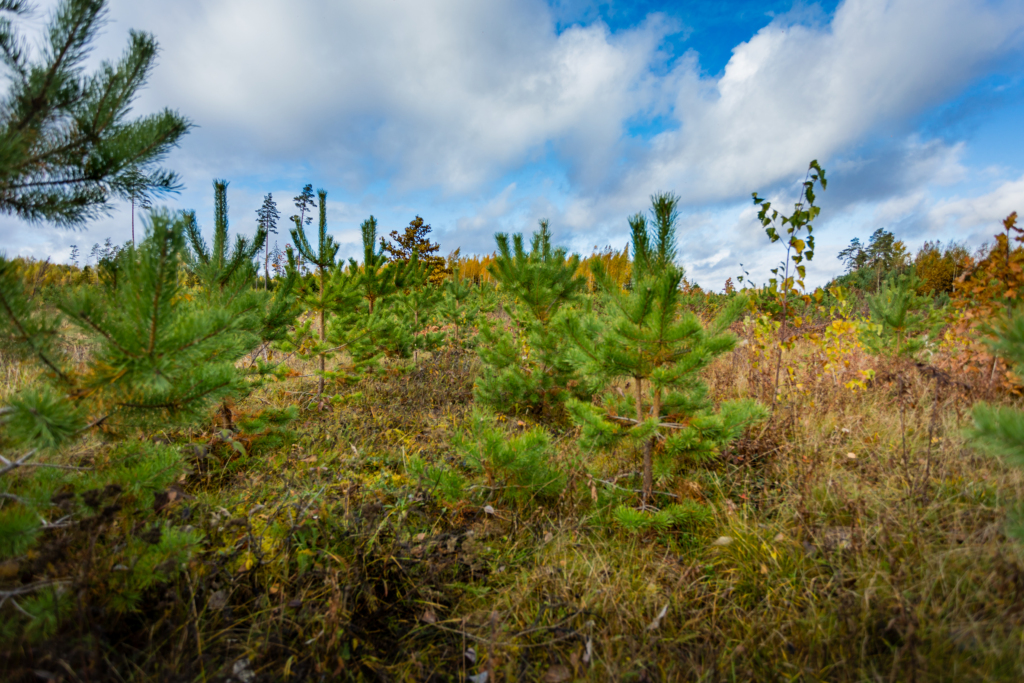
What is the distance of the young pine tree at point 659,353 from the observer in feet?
6.89

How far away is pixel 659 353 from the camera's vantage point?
2230 mm

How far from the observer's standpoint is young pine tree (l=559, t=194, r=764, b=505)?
210 cm

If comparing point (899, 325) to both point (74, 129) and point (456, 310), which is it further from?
point (74, 129)

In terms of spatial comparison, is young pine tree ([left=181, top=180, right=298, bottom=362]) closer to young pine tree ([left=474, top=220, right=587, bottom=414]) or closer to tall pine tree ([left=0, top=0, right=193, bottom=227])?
tall pine tree ([left=0, top=0, right=193, bottom=227])

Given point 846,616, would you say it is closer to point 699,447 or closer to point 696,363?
point 699,447

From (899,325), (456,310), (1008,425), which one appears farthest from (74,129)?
(899,325)

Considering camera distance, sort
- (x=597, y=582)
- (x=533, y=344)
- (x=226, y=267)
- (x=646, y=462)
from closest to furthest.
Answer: (x=597, y=582) < (x=646, y=462) < (x=226, y=267) < (x=533, y=344)

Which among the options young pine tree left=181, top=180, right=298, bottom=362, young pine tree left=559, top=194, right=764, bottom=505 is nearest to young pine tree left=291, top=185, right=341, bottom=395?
young pine tree left=181, top=180, right=298, bottom=362

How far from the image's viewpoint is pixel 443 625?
178 centimetres

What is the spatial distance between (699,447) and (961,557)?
3.51 ft

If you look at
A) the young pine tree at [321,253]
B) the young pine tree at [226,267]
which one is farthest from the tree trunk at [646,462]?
the young pine tree at [321,253]

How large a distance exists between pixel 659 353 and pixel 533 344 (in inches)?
78.8

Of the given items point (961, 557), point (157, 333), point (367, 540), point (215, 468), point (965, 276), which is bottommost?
point (961, 557)

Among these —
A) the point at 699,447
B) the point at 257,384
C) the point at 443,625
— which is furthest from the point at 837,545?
the point at 257,384
